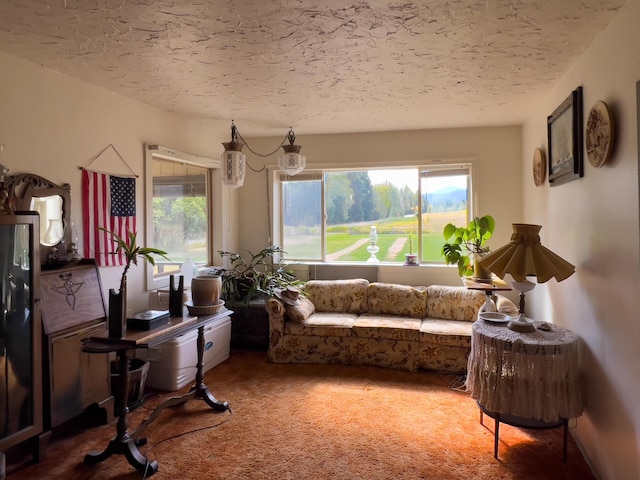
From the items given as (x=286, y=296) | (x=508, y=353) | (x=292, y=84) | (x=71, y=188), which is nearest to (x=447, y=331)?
(x=508, y=353)

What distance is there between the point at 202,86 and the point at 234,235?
2.31 meters

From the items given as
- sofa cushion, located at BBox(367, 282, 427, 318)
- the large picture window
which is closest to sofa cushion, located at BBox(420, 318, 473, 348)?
sofa cushion, located at BBox(367, 282, 427, 318)

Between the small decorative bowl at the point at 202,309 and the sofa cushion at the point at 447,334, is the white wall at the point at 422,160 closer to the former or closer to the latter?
the sofa cushion at the point at 447,334

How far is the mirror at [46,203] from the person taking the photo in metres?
2.55

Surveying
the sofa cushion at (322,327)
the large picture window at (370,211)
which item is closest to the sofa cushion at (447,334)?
the sofa cushion at (322,327)

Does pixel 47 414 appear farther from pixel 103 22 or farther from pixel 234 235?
pixel 234 235

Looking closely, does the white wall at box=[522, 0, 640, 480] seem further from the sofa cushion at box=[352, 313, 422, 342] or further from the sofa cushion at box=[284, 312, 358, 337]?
the sofa cushion at box=[284, 312, 358, 337]

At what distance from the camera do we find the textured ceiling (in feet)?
6.44

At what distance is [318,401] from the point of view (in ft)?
10.2

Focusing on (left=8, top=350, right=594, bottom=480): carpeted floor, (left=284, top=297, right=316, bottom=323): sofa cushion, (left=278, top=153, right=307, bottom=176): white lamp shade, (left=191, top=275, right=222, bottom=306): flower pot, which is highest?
(left=278, top=153, right=307, bottom=176): white lamp shade

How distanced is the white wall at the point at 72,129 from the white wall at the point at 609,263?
344cm

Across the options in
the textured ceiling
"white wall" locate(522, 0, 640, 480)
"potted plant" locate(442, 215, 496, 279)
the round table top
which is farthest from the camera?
"potted plant" locate(442, 215, 496, 279)

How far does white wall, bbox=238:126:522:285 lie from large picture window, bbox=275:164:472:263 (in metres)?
0.16

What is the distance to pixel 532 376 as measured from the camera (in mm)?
2256
